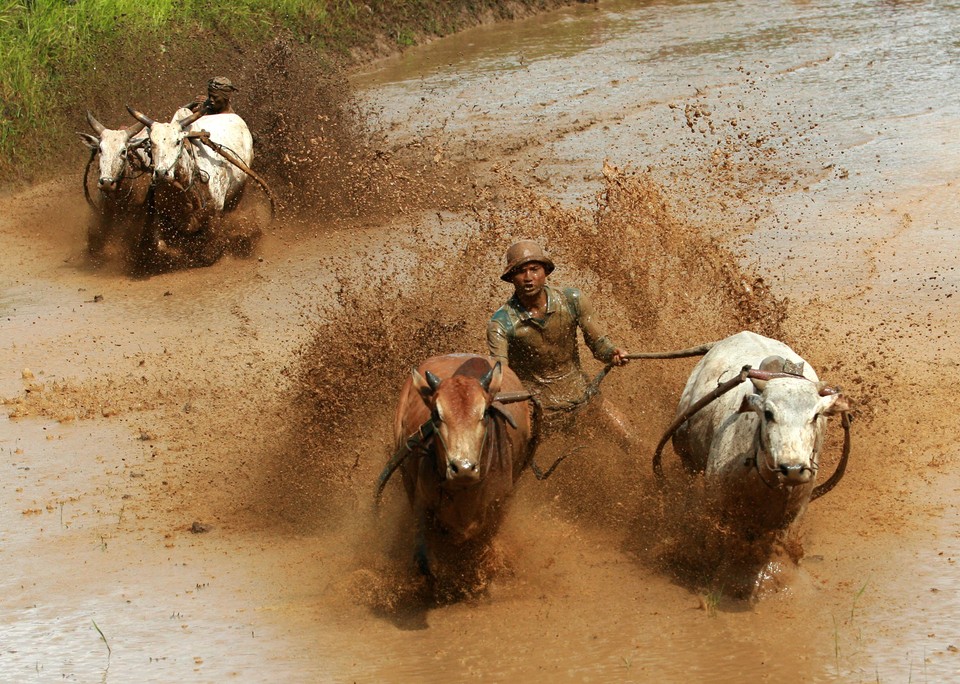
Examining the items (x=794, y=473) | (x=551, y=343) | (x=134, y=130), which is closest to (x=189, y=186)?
(x=134, y=130)

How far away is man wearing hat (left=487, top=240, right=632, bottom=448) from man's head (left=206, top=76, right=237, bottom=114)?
7.46 metres

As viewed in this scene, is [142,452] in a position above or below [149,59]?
below

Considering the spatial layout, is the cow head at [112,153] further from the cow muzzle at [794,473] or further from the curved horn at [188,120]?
the cow muzzle at [794,473]

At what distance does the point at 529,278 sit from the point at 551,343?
1.55 ft

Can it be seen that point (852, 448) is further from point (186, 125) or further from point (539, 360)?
point (186, 125)

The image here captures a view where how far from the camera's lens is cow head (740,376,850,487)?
5.26 m

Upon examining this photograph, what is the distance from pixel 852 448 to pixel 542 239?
13.6 ft

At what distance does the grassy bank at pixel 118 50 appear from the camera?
15602 millimetres

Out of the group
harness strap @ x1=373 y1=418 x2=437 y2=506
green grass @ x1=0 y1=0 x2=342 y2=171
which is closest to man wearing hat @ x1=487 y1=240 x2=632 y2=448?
harness strap @ x1=373 y1=418 x2=437 y2=506

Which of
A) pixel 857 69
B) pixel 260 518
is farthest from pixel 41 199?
pixel 857 69

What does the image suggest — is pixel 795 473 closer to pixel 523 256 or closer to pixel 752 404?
pixel 752 404

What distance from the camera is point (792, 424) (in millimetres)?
5363

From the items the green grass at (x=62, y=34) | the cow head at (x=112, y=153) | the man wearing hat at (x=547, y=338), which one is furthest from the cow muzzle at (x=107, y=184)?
the man wearing hat at (x=547, y=338)

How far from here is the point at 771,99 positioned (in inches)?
657
